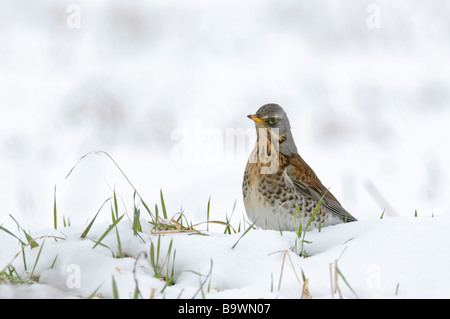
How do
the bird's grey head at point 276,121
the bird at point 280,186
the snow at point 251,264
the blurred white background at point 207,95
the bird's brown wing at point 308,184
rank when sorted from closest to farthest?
the snow at point 251,264 → the bird at point 280,186 → the bird's brown wing at point 308,184 → the bird's grey head at point 276,121 → the blurred white background at point 207,95

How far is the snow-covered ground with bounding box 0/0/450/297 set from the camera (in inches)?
130

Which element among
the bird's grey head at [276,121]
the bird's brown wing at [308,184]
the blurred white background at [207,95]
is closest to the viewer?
the bird's brown wing at [308,184]

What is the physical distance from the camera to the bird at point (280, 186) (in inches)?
178

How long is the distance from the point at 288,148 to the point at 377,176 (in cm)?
208

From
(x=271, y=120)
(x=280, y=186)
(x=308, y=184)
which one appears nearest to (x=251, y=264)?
(x=280, y=186)

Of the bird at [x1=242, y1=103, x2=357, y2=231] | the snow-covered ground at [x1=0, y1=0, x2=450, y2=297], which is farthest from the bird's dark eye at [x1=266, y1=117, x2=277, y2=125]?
the snow-covered ground at [x1=0, y1=0, x2=450, y2=297]

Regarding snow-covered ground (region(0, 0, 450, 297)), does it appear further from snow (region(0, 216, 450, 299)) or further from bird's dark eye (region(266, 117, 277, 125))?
bird's dark eye (region(266, 117, 277, 125))

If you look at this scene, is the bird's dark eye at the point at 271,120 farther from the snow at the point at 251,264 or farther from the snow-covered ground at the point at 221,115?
the snow at the point at 251,264

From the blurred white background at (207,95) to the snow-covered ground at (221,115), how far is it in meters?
0.02

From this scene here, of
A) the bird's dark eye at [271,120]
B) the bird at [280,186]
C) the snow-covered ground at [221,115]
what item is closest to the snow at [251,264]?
the snow-covered ground at [221,115]

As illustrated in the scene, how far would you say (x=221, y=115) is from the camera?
328 inches

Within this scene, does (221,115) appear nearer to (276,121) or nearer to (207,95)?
(207,95)

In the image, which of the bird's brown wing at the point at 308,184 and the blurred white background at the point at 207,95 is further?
the blurred white background at the point at 207,95
